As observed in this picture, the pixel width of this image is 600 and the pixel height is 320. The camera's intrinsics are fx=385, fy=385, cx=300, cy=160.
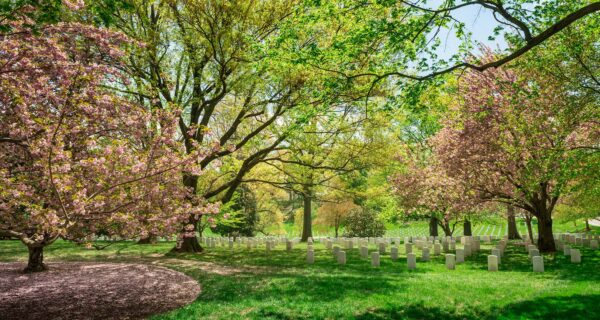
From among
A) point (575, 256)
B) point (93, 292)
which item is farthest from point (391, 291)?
point (575, 256)

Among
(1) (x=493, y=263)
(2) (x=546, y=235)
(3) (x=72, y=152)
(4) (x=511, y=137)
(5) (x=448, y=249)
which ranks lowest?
(5) (x=448, y=249)

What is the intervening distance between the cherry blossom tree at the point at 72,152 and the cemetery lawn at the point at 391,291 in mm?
2738

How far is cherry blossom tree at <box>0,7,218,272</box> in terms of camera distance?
25.0 feet

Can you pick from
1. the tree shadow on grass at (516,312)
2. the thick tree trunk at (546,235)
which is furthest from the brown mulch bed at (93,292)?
the thick tree trunk at (546,235)

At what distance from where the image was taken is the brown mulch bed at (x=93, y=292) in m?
9.20

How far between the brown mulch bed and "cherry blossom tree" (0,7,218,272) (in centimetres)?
182

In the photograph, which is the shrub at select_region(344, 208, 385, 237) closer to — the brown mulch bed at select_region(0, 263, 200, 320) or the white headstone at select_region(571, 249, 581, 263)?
the white headstone at select_region(571, 249, 581, 263)

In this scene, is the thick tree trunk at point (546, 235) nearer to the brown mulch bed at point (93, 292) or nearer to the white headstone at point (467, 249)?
the white headstone at point (467, 249)

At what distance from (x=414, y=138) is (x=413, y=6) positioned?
1220 inches

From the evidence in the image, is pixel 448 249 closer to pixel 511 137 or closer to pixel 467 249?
pixel 467 249

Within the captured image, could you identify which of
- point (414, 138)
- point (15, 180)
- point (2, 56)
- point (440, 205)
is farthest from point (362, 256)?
point (414, 138)

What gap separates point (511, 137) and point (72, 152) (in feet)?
59.1

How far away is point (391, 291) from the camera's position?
33.5 ft

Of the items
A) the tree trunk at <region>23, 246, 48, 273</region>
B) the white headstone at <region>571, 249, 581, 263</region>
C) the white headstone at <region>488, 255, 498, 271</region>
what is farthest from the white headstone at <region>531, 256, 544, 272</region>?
the tree trunk at <region>23, 246, 48, 273</region>
